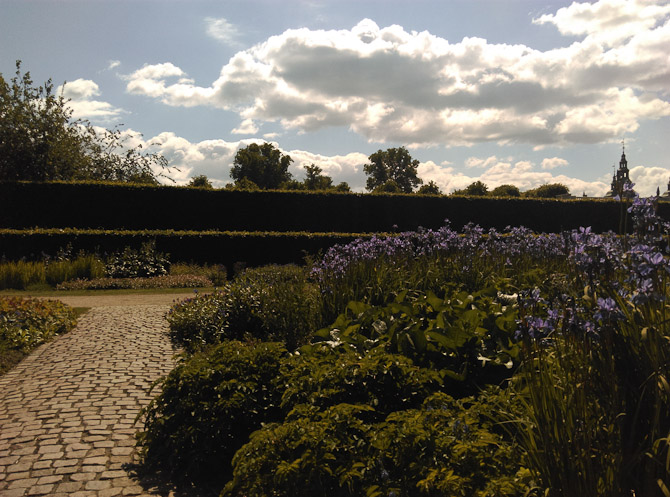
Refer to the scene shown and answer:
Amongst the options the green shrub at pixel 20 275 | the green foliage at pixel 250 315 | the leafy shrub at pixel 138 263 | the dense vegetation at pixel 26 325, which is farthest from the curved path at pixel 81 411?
the leafy shrub at pixel 138 263

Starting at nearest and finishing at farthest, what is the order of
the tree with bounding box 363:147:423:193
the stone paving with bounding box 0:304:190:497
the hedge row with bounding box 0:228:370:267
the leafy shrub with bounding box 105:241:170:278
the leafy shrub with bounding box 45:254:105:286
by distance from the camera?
the stone paving with bounding box 0:304:190:497
the leafy shrub with bounding box 45:254:105:286
the leafy shrub with bounding box 105:241:170:278
the hedge row with bounding box 0:228:370:267
the tree with bounding box 363:147:423:193

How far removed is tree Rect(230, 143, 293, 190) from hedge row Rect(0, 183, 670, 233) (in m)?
41.9

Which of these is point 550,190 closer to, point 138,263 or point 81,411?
point 138,263

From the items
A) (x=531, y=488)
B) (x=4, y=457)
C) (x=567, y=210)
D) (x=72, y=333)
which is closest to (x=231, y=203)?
(x=72, y=333)

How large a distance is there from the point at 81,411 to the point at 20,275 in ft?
36.0

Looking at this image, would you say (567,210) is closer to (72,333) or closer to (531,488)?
(72,333)

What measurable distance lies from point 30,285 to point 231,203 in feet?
28.5

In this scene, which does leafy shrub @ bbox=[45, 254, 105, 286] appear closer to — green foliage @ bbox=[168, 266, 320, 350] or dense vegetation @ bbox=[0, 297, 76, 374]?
dense vegetation @ bbox=[0, 297, 76, 374]

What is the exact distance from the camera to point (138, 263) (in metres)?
15.9

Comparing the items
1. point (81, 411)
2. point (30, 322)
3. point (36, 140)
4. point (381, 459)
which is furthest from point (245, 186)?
point (381, 459)

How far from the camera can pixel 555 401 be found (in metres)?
2.51

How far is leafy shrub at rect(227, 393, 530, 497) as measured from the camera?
8.79 feet

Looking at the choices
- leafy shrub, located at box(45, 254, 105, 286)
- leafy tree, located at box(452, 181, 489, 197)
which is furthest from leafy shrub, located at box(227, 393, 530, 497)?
leafy tree, located at box(452, 181, 489, 197)

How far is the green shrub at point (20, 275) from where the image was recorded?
13.8 metres
